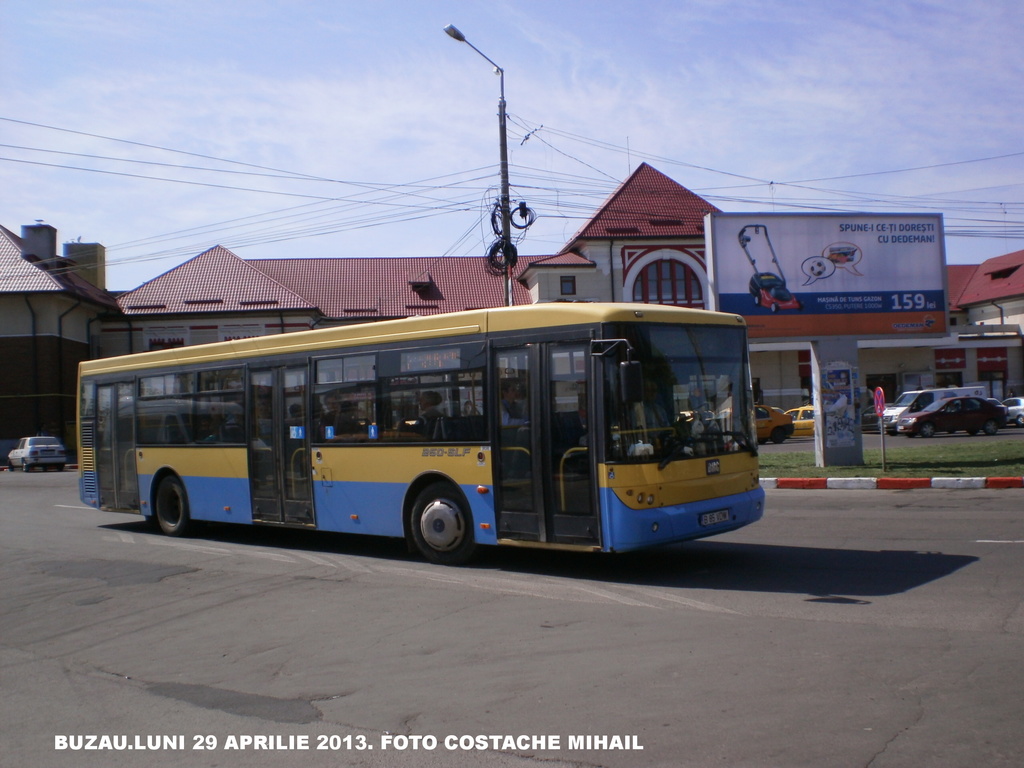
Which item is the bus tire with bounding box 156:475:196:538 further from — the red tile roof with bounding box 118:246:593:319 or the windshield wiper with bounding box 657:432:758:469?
the red tile roof with bounding box 118:246:593:319

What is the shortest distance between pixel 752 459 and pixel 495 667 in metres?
4.62

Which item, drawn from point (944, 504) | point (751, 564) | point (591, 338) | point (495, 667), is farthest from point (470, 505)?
point (944, 504)

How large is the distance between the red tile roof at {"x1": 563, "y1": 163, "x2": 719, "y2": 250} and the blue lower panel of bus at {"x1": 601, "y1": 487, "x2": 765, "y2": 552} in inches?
1637

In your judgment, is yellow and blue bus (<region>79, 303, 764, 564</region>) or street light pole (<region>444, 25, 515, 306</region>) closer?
yellow and blue bus (<region>79, 303, 764, 564</region>)

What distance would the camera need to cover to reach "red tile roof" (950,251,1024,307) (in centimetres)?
6009

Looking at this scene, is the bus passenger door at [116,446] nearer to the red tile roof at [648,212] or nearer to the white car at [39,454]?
the white car at [39,454]

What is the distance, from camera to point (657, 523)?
869 cm

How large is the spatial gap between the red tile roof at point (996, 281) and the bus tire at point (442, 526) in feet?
→ 191

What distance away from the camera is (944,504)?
48.1 feet

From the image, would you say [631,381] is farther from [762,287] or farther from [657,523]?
[762,287]

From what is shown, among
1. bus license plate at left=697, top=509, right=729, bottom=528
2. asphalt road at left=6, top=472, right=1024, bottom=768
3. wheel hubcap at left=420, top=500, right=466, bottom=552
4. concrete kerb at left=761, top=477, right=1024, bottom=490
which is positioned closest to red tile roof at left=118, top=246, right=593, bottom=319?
concrete kerb at left=761, top=477, right=1024, bottom=490

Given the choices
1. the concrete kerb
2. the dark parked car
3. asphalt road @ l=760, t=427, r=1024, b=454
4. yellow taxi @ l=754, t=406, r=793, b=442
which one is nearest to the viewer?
the concrete kerb

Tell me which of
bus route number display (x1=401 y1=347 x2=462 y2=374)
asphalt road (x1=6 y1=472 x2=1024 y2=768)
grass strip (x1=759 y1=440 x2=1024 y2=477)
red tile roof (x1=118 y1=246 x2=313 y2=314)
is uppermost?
red tile roof (x1=118 y1=246 x2=313 y2=314)

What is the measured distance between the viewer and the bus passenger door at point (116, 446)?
1491cm
